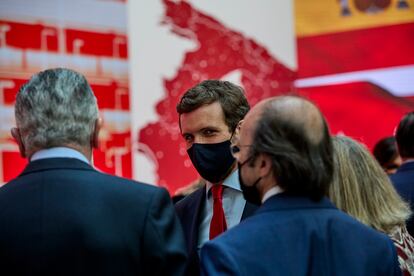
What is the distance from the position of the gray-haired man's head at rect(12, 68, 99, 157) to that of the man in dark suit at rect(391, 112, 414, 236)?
1.72 metres

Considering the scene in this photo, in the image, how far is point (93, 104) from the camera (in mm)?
1958

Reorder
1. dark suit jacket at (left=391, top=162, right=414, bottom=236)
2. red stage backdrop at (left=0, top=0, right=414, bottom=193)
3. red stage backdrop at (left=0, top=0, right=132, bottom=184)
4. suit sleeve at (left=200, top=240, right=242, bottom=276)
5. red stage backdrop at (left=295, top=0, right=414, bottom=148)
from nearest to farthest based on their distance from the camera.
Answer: suit sleeve at (left=200, top=240, right=242, bottom=276) → dark suit jacket at (left=391, top=162, right=414, bottom=236) → red stage backdrop at (left=0, top=0, right=132, bottom=184) → red stage backdrop at (left=0, top=0, right=414, bottom=193) → red stage backdrop at (left=295, top=0, right=414, bottom=148)

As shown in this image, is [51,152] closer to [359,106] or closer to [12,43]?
[12,43]

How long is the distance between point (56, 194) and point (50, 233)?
0.34ft

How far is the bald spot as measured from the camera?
1.83m

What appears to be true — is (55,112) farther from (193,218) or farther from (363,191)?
(363,191)

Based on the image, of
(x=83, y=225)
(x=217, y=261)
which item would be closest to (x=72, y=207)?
(x=83, y=225)

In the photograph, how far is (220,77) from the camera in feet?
18.4

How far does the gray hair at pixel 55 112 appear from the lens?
190cm

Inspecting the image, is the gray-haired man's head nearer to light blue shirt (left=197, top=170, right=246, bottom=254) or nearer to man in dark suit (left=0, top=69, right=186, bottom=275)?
man in dark suit (left=0, top=69, right=186, bottom=275)

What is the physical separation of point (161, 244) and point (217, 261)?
18cm

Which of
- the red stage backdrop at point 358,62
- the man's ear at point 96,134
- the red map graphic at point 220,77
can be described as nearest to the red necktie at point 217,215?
the man's ear at point 96,134

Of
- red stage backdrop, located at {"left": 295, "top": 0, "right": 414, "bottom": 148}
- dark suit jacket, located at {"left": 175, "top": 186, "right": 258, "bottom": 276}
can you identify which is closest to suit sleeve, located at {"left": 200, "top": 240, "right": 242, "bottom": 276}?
dark suit jacket, located at {"left": 175, "top": 186, "right": 258, "bottom": 276}

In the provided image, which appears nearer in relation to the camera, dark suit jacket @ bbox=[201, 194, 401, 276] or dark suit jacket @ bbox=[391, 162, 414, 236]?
dark suit jacket @ bbox=[201, 194, 401, 276]
